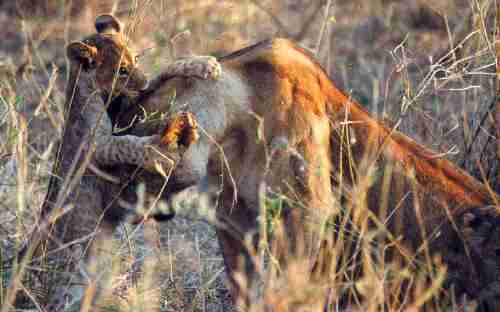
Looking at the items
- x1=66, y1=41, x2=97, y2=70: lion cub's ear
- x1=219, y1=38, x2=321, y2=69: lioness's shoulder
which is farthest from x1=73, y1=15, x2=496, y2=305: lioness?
x1=66, y1=41, x2=97, y2=70: lion cub's ear

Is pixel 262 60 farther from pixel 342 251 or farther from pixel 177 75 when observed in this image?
pixel 342 251

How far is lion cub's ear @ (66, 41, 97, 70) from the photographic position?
13.8 ft

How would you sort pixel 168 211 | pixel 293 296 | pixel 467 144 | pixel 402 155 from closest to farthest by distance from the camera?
pixel 293 296, pixel 168 211, pixel 402 155, pixel 467 144

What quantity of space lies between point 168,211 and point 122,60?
0.84 metres

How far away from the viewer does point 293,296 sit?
3.13m

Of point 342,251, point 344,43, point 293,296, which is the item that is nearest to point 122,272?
point 342,251

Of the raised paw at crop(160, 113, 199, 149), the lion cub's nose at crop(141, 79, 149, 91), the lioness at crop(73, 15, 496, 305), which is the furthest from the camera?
the lion cub's nose at crop(141, 79, 149, 91)

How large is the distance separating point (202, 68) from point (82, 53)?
642 mm

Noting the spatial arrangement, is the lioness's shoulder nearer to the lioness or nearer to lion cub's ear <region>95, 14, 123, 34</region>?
the lioness

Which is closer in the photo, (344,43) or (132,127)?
(132,127)

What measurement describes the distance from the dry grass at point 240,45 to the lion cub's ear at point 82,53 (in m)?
0.19

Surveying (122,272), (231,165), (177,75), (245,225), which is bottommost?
(122,272)

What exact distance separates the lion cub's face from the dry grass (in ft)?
0.41

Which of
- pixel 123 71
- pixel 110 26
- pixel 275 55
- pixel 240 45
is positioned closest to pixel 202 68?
pixel 275 55
